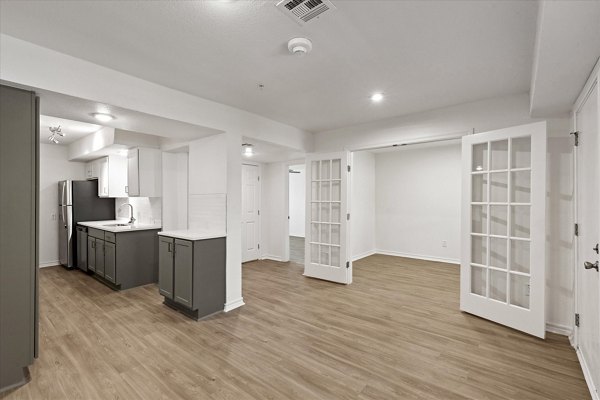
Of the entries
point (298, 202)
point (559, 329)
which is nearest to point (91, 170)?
point (298, 202)

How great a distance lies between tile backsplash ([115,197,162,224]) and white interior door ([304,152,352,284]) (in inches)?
101

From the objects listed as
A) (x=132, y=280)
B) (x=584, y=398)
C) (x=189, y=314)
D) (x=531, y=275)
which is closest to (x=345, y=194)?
(x=531, y=275)

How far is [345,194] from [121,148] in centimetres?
378

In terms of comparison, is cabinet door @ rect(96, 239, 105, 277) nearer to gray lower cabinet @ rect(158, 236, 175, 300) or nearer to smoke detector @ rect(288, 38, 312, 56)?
gray lower cabinet @ rect(158, 236, 175, 300)

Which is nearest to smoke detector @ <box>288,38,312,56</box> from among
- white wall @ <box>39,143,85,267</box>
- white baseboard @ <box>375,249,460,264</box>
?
white baseboard @ <box>375,249,460,264</box>

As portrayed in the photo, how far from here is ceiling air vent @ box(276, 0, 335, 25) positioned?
1.66 metres

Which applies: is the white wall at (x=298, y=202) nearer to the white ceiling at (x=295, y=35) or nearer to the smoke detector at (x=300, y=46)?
the white ceiling at (x=295, y=35)

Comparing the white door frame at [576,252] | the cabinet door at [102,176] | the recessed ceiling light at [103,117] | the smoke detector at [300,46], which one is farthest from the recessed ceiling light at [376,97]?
the cabinet door at [102,176]

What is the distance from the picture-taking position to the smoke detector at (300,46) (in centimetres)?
208

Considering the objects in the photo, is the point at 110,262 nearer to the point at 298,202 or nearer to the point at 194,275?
the point at 194,275

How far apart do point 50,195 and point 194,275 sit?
16.3 feet

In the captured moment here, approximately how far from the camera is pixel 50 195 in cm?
594

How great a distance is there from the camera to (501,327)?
9.96 ft

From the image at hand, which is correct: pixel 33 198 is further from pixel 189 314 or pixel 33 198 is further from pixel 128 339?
pixel 189 314
